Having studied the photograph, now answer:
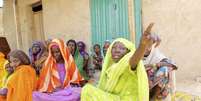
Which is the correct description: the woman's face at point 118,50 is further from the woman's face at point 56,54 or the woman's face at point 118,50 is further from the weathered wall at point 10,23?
the weathered wall at point 10,23

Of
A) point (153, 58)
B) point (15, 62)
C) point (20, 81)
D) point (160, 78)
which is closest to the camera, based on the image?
point (160, 78)

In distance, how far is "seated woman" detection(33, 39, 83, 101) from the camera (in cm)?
366

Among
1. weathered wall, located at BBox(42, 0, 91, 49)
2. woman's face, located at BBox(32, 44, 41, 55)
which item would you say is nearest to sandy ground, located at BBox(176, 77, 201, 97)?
woman's face, located at BBox(32, 44, 41, 55)

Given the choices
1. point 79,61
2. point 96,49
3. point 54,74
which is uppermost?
point 96,49

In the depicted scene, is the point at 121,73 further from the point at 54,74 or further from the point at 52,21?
the point at 52,21

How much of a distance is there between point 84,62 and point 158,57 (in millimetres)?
3251

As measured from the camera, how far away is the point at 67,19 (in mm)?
7457

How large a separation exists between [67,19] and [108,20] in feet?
5.34

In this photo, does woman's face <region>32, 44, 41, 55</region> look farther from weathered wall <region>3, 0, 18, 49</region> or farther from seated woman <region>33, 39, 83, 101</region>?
weathered wall <region>3, 0, 18, 49</region>

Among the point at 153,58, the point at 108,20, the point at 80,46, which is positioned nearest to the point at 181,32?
the point at 108,20

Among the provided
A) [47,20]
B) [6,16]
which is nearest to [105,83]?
[47,20]

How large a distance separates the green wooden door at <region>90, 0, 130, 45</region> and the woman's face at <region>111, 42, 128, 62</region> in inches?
99.5

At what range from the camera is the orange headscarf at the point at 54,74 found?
3801 mm

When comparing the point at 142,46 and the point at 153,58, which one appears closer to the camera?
the point at 142,46
